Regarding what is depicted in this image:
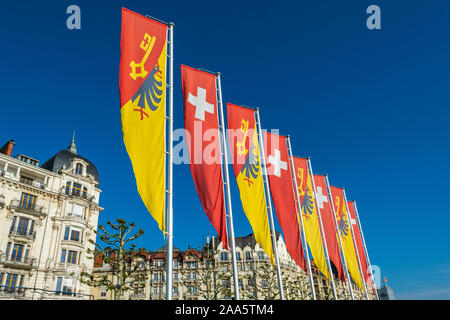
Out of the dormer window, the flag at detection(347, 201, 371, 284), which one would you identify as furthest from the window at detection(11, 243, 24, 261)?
the flag at detection(347, 201, 371, 284)

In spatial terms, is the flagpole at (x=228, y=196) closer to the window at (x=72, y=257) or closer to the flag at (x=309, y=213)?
the flag at (x=309, y=213)

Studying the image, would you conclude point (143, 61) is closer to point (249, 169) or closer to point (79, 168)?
point (249, 169)

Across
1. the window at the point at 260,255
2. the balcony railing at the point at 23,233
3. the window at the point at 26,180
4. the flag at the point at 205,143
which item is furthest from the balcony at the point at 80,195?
the window at the point at 260,255

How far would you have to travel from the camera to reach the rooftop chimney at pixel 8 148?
4494 centimetres

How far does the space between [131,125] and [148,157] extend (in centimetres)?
139

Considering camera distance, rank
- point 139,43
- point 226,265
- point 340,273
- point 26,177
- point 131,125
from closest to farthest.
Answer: point 131,125 → point 139,43 → point 340,273 → point 26,177 → point 226,265

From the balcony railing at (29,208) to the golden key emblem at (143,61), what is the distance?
3468 cm

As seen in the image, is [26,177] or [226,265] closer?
[26,177]

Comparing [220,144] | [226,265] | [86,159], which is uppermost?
[86,159]

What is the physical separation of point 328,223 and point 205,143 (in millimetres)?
15324

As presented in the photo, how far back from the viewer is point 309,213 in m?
23.4

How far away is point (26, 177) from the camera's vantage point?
44.2 metres
